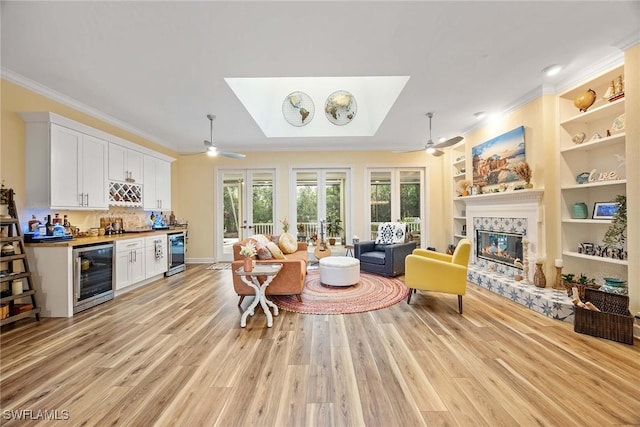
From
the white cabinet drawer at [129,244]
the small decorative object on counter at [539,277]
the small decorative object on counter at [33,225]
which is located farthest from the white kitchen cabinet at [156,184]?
the small decorative object on counter at [539,277]

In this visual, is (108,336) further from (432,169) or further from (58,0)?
(432,169)

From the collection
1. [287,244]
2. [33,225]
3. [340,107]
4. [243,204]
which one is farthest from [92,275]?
[340,107]

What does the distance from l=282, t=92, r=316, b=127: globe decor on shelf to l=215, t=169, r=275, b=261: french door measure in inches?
59.6

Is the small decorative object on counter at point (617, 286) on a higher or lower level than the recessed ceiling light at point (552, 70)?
lower

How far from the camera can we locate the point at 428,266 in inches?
128

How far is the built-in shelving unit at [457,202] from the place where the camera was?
18.6ft

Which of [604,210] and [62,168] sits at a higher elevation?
[62,168]

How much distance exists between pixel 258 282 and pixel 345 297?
135 cm

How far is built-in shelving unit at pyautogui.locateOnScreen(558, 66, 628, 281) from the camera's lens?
297 centimetres

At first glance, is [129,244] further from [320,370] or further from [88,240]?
[320,370]

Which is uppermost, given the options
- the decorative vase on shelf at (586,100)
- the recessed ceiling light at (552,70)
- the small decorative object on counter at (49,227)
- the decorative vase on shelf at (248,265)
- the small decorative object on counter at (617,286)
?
the recessed ceiling light at (552,70)

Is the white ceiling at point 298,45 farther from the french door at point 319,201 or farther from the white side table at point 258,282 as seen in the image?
the french door at point 319,201

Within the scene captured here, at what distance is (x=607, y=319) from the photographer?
7.95 ft

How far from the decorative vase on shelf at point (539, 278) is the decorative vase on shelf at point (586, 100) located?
80.5 inches
